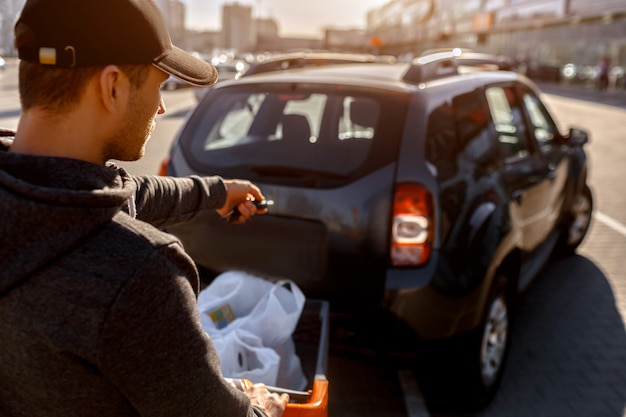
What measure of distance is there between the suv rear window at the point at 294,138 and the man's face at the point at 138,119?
5.92 feet

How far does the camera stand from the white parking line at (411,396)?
3.37 m

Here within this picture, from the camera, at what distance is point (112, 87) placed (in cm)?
123

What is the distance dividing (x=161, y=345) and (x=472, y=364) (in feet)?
7.64

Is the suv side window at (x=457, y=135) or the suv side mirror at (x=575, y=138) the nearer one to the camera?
the suv side window at (x=457, y=135)

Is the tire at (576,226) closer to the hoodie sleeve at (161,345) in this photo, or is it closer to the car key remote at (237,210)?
the car key remote at (237,210)

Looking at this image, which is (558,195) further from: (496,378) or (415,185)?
(415,185)

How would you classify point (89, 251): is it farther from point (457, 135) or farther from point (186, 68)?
point (457, 135)

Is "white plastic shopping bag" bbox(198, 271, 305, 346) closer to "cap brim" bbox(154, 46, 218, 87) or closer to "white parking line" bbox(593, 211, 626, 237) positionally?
"cap brim" bbox(154, 46, 218, 87)

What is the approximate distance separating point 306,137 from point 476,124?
3.01 feet

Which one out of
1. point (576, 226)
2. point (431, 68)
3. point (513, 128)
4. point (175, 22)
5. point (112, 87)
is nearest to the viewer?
point (112, 87)

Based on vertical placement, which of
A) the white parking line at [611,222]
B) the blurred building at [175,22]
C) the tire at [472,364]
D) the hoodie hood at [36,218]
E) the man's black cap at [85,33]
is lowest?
the white parking line at [611,222]

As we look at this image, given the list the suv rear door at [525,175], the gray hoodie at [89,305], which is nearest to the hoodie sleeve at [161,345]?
the gray hoodie at [89,305]

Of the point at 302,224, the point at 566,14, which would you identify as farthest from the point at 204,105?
the point at 566,14

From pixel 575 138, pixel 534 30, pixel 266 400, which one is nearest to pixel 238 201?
pixel 266 400
